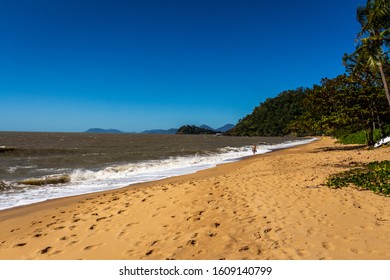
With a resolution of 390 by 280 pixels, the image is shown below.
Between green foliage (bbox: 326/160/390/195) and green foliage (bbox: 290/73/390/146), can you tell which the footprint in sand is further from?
green foliage (bbox: 290/73/390/146)

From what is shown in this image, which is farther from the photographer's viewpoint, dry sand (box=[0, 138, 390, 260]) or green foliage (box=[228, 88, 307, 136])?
green foliage (box=[228, 88, 307, 136])

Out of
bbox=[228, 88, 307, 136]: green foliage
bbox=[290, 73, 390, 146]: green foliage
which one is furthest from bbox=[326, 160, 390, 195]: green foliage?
bbox=[228, 88, 307, 136]: green foliage

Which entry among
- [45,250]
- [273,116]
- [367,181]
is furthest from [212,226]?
[273,116]

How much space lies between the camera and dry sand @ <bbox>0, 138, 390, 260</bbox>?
189 inches

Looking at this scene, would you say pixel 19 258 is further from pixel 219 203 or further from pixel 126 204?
pixel 219 203

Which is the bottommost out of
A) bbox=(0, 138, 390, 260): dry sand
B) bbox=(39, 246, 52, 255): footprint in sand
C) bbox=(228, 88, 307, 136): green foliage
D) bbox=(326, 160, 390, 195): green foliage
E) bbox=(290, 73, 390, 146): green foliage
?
bbox=(39, 246, 52, 255): footprint in sand

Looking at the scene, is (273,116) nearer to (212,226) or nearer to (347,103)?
(347,103)

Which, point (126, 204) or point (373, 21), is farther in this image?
point (373, 21)

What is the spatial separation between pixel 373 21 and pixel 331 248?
1590 centimetres

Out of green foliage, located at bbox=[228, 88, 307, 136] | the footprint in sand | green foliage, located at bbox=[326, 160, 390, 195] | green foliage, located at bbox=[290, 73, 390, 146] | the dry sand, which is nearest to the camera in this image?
the dry sand

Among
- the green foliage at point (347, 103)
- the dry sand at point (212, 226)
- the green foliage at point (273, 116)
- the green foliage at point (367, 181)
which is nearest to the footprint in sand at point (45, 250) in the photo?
the dry sand at point (212, 226)

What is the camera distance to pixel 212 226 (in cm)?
607

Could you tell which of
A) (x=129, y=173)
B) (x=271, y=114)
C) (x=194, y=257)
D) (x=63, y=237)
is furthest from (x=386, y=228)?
(x=271, y=114)
